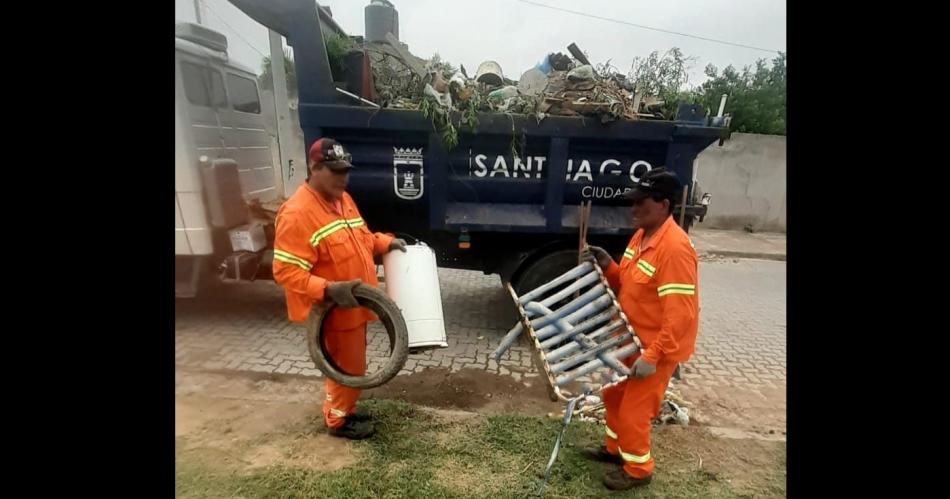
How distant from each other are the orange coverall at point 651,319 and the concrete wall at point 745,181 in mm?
9240

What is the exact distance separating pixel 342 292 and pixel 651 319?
1.57 meters

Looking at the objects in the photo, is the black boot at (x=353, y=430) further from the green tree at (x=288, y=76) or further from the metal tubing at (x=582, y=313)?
the green tree at (x=288, y=76)

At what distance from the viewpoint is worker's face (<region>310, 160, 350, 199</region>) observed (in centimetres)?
243

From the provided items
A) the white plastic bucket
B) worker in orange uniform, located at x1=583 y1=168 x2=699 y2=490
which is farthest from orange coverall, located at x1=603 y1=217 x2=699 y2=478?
the white plastic bucket

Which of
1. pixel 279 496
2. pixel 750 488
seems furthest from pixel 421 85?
pixel 750 488

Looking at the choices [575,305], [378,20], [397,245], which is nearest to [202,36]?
[378,20]

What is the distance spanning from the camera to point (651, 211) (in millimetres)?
2227

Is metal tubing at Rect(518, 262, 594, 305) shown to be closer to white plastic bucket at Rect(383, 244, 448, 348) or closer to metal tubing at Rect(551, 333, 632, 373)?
metal tubing at Rect(551, 333, 632, 373)

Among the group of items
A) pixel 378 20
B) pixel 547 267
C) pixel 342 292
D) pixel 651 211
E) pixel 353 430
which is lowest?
pixel 353 430

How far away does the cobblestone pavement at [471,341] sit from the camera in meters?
3.89

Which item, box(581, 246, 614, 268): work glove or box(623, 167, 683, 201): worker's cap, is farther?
box(581, 246, 614, 268): work glove

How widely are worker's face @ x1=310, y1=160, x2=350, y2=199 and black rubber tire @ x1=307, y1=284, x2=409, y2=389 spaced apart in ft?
1.88

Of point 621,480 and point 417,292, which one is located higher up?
point 417,292

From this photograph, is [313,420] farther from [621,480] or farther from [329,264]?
[621,480]
